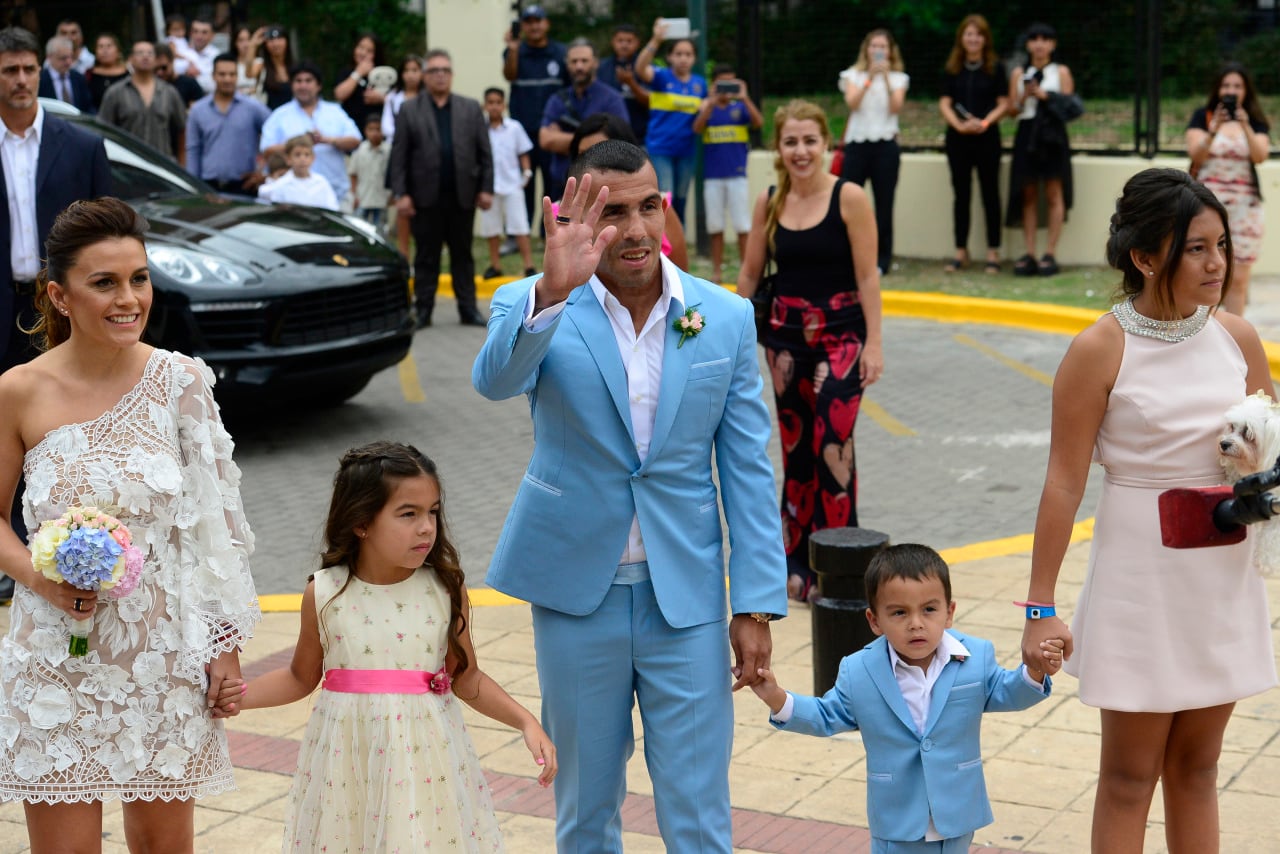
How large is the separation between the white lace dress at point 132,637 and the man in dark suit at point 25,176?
3863 mm

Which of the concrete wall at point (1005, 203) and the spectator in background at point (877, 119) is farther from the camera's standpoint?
A: the spectator in background at point (877, 119)

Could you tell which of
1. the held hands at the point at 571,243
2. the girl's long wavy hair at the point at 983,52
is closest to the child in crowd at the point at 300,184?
the girl's long wavy hair at the point at 983,52

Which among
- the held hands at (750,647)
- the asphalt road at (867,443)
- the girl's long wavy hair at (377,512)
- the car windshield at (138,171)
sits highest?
the car windshield at (138,171)

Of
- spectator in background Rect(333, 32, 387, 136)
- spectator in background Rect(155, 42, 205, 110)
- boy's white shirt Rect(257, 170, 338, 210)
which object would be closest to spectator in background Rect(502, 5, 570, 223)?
spectator in background Rect(333, 32, 387, 136)

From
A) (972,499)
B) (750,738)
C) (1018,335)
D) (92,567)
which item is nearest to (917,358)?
(1018,335)

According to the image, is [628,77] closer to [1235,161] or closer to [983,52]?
[983,52]

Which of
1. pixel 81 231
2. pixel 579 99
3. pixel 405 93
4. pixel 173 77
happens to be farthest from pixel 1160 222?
pixel 173 77

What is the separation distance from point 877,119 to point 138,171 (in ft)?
24.8

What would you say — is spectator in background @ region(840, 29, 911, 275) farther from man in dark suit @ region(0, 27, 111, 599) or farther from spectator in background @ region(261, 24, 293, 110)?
man in dark suit @ region(0, 27, 111, 599)

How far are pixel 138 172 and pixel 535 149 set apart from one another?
6736mm

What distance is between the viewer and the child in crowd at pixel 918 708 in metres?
4.13

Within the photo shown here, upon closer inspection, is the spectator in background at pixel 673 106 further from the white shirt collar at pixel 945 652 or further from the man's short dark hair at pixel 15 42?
the white shirt collar at pixel 945 652

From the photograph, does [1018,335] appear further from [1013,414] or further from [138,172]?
[138,172]

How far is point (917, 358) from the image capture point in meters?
13.0
